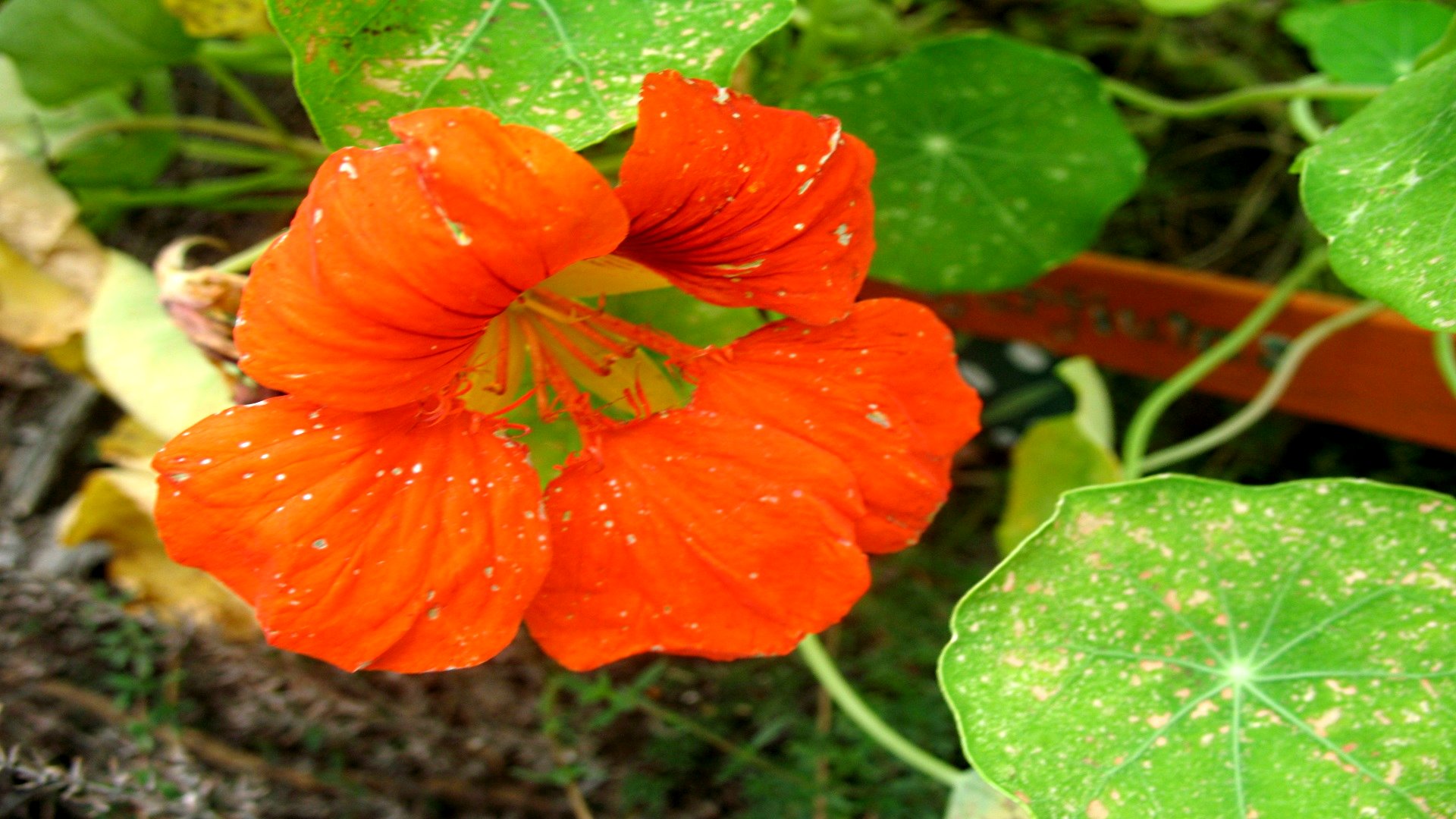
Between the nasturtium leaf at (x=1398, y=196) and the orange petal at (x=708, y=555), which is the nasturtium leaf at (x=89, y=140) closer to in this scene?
the orange petal at (x=708, y=555)

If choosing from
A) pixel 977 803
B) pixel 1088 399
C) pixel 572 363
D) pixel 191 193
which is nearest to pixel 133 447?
pixel 191 193

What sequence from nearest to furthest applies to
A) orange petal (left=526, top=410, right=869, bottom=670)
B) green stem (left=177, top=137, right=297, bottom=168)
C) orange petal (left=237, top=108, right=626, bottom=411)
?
orange petal (left=237, top=108, right=626, bottom=411) → orange petal (left=526, top=410, right=869, bottom=670) → green stem (left=177, top=137, right=297, bottom=168)

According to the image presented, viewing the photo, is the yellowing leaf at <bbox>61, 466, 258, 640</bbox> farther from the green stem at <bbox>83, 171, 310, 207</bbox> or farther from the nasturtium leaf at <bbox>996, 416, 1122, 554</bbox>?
the nasturtium leaf at <bbox>996, 416, 1122, 554</bbox>

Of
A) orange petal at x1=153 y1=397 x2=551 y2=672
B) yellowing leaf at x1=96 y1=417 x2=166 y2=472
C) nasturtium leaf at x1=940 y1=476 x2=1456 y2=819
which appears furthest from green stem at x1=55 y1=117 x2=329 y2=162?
nasturtium leaf at x1=940 y1=476 x2=1456 y2=819

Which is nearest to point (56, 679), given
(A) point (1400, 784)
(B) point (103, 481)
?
(B) point (103, 481)

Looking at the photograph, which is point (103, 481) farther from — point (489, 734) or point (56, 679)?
point (489, 734)

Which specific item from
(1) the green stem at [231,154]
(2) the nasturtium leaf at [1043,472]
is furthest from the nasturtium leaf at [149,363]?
(2) the nasturtium leaf at [1043,472]

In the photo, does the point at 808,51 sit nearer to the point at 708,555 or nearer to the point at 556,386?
the point at 556,386
